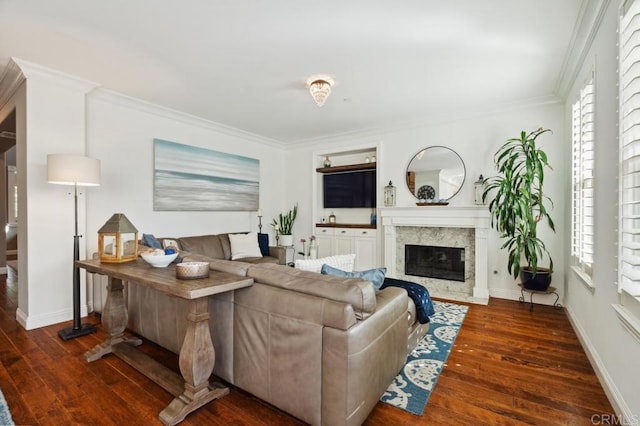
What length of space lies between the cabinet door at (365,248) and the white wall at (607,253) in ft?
10.0

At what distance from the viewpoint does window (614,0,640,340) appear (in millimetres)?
1570

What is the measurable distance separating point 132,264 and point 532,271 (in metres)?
4.27

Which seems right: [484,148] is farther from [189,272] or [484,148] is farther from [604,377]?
[189,272]

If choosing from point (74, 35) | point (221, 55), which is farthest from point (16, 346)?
point (221, 55)

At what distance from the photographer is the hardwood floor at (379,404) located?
1787 mm

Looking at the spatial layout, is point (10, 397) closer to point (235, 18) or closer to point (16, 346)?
point (16, 346)

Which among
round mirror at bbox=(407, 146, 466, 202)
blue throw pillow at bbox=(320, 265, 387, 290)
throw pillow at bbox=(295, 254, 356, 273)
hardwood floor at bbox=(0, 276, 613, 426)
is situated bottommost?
hardwood floor at bbox=(0, 276, 613, 426)

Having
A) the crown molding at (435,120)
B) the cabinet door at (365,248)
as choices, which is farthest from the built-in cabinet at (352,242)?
the crown molding at (435,120)

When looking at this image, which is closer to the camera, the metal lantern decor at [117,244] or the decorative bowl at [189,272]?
the decorative bowl at [189,272]

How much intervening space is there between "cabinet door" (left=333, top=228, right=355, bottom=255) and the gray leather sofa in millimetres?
3343

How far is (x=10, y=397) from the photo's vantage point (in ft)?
6.46

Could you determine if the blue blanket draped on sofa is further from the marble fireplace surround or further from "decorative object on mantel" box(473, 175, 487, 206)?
"decorative object on mantel" box(473, 175, 487, 206)

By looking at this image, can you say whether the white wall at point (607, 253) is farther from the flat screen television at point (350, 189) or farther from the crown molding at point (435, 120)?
the flat screen television at point (350, 189)

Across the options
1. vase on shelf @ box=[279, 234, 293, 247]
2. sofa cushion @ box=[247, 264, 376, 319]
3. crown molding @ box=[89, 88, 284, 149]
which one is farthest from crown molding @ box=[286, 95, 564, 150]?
sofa cushion @ box=[247, 264, 376, 319]
